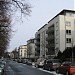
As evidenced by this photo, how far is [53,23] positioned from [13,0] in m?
79.6

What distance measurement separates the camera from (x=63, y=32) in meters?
90.1

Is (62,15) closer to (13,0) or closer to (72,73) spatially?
(72,73)

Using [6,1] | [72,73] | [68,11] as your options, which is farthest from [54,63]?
[68,11]

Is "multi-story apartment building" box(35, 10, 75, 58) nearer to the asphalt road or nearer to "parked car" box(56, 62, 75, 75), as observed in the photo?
the asphalt road

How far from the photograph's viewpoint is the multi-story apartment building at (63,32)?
89.2 m

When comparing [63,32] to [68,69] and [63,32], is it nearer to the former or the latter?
[63,32]

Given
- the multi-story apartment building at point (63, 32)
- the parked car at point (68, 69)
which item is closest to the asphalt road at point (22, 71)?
the parked car at point (68, 69)

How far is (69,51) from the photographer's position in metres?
73.2

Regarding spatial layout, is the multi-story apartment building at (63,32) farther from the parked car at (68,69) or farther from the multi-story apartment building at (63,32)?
the parked car at (68,69)

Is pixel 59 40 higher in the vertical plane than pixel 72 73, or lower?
higher

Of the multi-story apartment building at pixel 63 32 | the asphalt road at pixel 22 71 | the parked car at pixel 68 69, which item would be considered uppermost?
the multi-story apartment building at pixel 63 32

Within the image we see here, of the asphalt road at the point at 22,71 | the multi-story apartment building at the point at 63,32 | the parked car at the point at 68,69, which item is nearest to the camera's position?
the parked car at the point at 68,69

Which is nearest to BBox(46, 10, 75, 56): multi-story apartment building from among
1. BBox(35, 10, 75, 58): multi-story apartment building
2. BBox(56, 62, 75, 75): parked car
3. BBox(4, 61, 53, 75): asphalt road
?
BBox(35, 10, 75, 58): multi-story apartment building

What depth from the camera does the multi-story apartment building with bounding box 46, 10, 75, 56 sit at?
89188 mm
